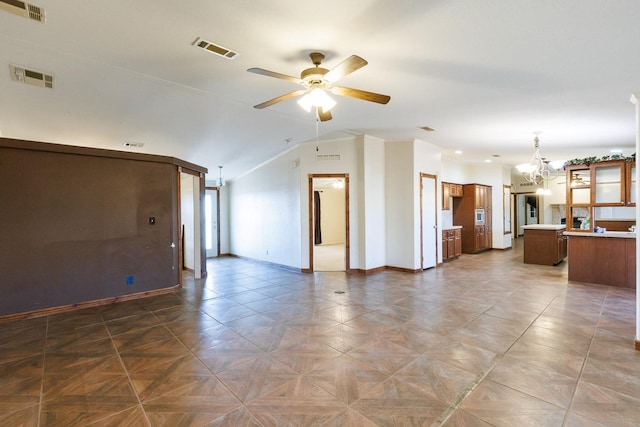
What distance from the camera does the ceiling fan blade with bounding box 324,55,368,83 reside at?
2.33 meters

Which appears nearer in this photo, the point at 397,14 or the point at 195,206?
the point at 397,14

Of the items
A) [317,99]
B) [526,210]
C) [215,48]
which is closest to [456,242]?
[317,99]

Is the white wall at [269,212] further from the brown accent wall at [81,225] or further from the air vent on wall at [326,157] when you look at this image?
the brown accent wall at [81,225]

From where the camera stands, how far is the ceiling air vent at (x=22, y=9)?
221cm

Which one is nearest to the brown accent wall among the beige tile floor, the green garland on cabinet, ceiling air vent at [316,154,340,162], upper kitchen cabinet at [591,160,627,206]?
the beige tile floor

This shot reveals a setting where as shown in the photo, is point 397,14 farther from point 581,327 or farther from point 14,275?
point 14,275

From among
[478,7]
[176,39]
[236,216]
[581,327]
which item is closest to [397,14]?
[478,7]

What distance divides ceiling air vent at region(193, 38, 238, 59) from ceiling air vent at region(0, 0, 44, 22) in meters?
1.10

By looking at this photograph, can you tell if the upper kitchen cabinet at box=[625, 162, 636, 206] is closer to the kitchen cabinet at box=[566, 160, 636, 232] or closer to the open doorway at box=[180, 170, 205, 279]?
the kitchen cabinet at box=[566, 160, 636, 232]

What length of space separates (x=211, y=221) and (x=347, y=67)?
8172 mm

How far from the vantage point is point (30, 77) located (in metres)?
3.35

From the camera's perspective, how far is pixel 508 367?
8.66 ft

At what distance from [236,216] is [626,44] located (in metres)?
8.77

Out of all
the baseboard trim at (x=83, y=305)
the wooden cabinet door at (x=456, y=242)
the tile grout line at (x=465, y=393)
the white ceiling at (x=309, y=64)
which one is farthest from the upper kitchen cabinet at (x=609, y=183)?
the baseboard trim at (x=83, y=305)
